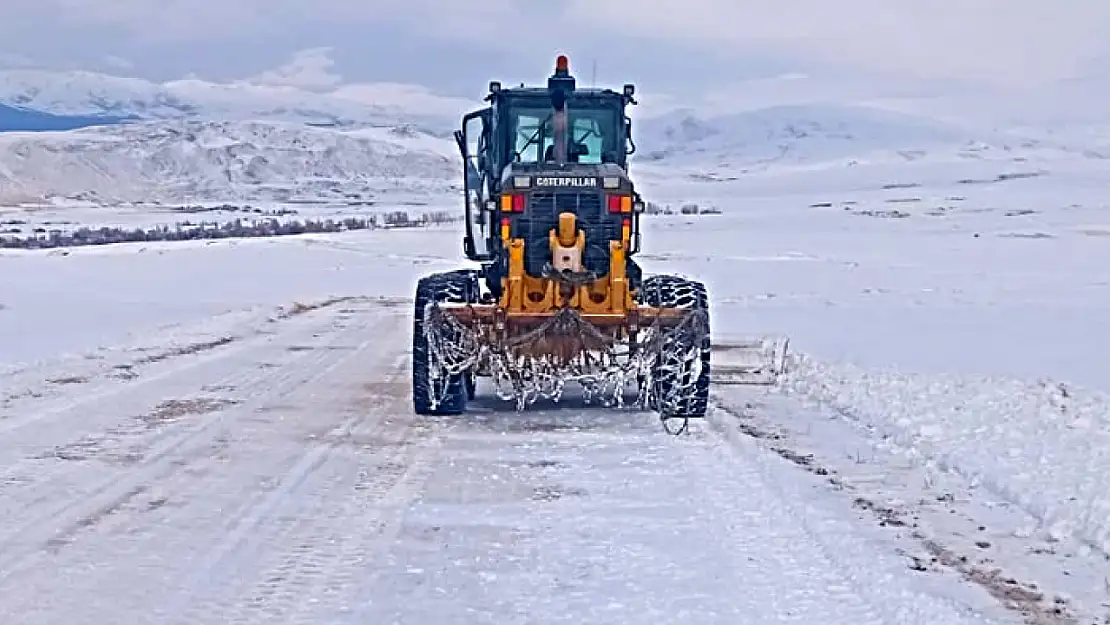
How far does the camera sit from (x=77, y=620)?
6168 millimetres

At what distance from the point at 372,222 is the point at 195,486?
66.7 meters

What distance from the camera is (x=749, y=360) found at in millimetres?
17375

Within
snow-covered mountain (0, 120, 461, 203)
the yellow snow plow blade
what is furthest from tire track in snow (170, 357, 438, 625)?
snow-covered mountain (0, 120, 461, 203)

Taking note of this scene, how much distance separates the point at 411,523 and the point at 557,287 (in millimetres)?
4568

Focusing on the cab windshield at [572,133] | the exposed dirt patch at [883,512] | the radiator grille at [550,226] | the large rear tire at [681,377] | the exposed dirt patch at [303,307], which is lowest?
the exposed dirt patch at [303,307]

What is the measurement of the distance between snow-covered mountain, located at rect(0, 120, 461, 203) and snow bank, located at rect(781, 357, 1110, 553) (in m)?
121

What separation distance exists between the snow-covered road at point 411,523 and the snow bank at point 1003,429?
3.82ft

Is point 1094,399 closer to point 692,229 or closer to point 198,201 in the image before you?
point 692,229

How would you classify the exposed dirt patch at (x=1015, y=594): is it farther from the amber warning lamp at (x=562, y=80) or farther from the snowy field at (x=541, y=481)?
the amber warning lamp at (x=562, y=80)

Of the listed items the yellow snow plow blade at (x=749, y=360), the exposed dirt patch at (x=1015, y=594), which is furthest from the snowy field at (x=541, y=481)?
the yellow snow plow blade at (x=749, y=360)

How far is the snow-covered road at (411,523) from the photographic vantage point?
21.1 ft

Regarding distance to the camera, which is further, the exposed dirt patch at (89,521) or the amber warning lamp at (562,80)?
the amber warning lamp at (562,80)

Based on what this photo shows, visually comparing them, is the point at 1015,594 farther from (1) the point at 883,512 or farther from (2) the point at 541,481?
(2) the point at 541,481

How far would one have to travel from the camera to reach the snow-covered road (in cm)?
644
